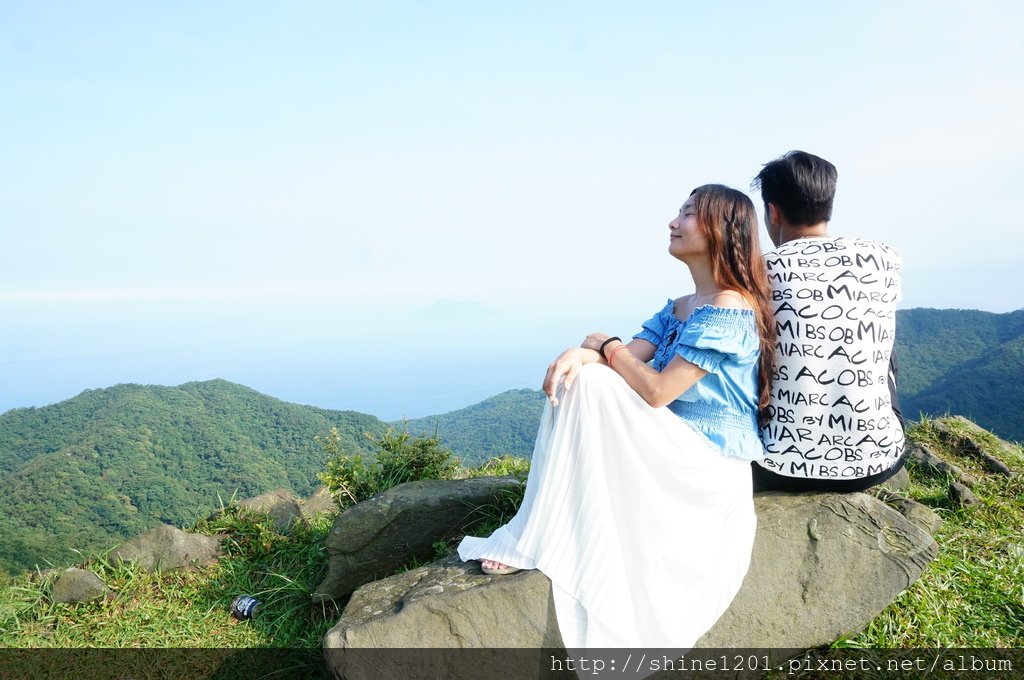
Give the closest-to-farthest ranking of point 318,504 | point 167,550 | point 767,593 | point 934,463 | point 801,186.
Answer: point 801,186
point 767,593
point 167,550
point 934,463
point 318,504

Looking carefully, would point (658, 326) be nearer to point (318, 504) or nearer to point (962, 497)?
point (962, 497)

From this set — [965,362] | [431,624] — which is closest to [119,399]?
[431,624]

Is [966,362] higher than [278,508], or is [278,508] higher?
[278,508]

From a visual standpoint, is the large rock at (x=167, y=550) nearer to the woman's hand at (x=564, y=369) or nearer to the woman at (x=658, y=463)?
the woman at (x=658, y=463)

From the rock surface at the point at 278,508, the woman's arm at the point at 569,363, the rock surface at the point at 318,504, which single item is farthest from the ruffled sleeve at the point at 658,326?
the rock surface at the point at 318,504

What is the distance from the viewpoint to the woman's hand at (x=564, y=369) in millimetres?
3590

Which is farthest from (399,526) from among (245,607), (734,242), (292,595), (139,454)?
(139,454)

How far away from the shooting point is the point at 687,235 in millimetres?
3676

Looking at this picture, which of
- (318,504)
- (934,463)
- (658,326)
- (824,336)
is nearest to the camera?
(824,336)

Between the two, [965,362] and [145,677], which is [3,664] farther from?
[965,362]

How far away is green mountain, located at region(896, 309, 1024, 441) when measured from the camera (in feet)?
47.4

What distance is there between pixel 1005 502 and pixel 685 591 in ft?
13.6

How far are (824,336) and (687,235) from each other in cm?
90

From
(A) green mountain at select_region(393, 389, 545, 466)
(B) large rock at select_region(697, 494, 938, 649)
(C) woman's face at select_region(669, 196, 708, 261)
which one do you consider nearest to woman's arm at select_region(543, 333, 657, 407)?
(C) woman's face at select_region(669, 196, 708, 261)
